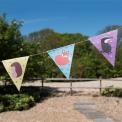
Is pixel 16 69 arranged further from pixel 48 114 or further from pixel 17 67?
pixel 48 114

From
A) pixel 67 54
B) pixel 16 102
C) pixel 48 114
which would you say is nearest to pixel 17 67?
pixel 67 54

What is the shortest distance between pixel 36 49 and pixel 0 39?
218 centimetres

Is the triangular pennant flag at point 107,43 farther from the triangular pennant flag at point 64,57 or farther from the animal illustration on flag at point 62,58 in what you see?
the animal illustration on flag at point 62,58

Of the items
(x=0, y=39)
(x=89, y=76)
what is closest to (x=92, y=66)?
(x=89, y=76)

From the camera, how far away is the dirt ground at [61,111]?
1502 cm

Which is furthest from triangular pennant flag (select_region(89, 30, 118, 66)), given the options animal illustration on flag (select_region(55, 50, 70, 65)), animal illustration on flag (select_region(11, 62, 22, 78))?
animal illustration on flag (select_region(11, 62, 22, 78))

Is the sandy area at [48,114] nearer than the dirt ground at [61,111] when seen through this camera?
Yes

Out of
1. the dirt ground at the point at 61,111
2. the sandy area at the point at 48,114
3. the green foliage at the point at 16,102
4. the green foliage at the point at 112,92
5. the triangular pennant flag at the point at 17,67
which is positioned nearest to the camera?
the sandy area at the point at 48,114

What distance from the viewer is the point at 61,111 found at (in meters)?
16.6

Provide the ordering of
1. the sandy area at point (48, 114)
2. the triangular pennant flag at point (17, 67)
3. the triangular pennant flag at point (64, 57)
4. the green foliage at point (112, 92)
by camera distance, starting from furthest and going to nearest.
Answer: the green foliage at point (112, 92) < the triangular pennant flag at point (17, 67) < the sandy area at point (48, 114) < the triangular pennant flag at point (64, 57)

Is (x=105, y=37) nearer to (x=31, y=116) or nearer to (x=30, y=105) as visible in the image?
(x=31, y=116)

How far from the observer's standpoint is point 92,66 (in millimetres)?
33062

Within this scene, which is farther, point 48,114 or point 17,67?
point 48,114

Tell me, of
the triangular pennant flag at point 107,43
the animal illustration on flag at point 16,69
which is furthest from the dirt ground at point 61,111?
the triangular pennant flag at point 107,43
